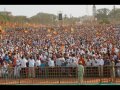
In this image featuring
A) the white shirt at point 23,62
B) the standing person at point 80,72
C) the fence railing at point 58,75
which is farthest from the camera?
the white shirt at point 23,62

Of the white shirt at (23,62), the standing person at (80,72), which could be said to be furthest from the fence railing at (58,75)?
the white shirt at (23,62)

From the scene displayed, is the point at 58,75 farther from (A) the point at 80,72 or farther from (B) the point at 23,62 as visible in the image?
(B) the point at 23,62

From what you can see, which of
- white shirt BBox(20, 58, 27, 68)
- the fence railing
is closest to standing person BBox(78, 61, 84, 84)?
the fence railing

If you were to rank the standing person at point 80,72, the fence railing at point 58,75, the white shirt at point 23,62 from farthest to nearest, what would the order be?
the white shirt at point 23,62 → the fence railing at point 58,75 → the standing person at point 80,72

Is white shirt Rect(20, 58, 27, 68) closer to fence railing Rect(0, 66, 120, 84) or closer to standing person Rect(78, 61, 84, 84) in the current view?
fence railing Rect(0, 66, 120, 84)

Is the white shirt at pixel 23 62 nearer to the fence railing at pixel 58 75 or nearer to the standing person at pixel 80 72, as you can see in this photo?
the fence railing at pixel 58 75

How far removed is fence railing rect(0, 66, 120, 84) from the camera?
400 inches

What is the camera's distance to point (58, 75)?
10414 millimetres

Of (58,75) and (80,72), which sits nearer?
(80,72)

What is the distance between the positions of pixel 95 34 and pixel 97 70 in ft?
27.5

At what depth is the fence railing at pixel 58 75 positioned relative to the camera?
10.2m

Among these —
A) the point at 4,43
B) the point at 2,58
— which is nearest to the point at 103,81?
the point at 2,58

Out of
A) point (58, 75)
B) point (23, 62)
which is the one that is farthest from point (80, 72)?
point (23, 62)
